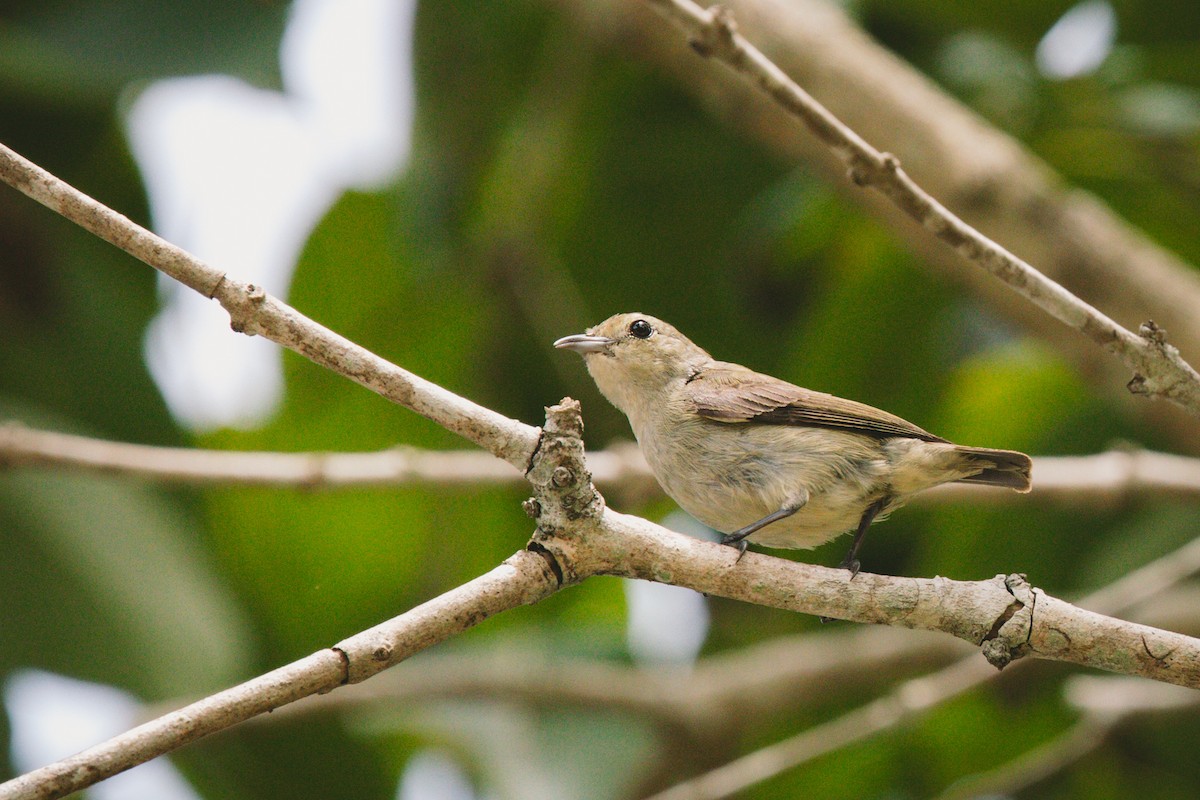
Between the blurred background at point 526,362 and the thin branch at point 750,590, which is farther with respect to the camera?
the blurred background at point 526,362

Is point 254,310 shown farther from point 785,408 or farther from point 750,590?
point 785,408

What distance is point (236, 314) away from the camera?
2146 mm

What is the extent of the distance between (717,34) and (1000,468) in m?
1.46

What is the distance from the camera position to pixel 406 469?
395 cm

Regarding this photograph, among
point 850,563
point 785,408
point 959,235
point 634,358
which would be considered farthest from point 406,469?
point 959,235

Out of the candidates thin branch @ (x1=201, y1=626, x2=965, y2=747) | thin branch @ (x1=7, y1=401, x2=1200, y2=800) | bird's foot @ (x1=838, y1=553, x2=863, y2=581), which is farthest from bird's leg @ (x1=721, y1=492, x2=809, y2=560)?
thin branch @ (x1=201, y1=626, x2=965, y2=747)

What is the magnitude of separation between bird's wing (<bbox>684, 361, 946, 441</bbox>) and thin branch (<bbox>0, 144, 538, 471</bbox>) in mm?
1367

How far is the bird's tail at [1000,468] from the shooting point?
314cm

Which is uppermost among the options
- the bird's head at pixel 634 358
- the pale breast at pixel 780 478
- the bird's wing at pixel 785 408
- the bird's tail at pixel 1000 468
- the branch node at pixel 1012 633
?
the bird's head at pixel 634 358

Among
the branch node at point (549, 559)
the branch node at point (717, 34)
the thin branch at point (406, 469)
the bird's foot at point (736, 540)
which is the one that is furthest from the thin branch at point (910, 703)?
the branch node at point (717, 34)

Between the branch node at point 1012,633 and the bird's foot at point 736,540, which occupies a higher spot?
the bird's foot at point 736,540

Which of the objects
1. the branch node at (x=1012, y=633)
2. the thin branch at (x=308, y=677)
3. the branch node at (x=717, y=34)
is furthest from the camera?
the branch node at (x=717, y=34)

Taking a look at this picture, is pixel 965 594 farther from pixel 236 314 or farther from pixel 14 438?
pixel 14 438

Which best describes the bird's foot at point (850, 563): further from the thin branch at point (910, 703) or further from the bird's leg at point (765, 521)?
the thin branch at point (910, 703)
